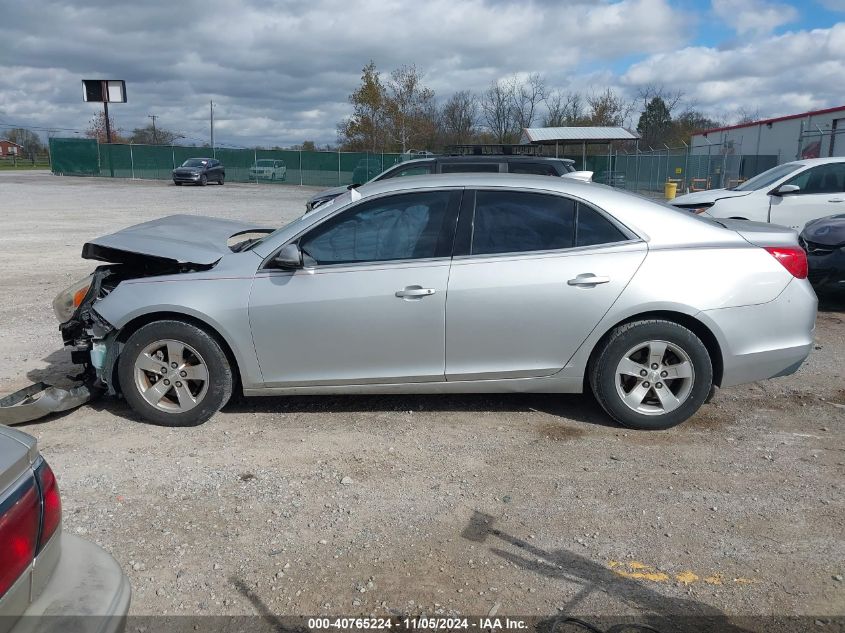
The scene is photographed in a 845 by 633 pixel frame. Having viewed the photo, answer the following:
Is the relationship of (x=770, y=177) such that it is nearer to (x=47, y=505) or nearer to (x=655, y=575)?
(x=655, y=575)

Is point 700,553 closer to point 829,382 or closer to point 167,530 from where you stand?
point 167,530

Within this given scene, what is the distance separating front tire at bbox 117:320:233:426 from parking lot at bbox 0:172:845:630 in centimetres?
14

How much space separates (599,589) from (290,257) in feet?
8.84

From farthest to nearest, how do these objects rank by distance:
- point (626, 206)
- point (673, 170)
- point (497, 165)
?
point (673, 170)
point (497, 165)
point (626, 206)

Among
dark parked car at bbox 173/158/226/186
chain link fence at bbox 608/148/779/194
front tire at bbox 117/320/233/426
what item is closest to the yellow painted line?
front tire at bbox 117/320/233/426

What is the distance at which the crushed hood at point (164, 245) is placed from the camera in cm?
494

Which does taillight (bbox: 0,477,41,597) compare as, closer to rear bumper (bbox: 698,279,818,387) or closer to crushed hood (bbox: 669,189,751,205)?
rear bumper (bbox: 698,279,818,387)

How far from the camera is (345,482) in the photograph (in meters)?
4.17

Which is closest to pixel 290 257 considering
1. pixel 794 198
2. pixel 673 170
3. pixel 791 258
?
pixel 791 258

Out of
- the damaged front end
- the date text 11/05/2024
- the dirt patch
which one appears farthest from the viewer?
the damaged front end

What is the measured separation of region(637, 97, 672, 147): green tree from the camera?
6650 cm

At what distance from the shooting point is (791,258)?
490 centimetres

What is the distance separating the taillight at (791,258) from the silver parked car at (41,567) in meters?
4.36

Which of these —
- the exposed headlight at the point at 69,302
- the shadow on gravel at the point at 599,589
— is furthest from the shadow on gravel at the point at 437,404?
the shadow on gravel at the point at 599,589
